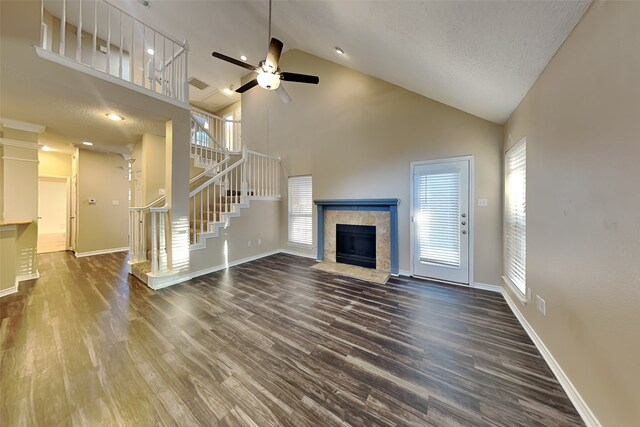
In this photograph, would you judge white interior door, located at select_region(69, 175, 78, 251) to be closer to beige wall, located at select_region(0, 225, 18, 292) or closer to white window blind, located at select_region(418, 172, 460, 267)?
beige wall, located at select_region(0, 225, 18, 292)

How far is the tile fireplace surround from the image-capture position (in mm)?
3948

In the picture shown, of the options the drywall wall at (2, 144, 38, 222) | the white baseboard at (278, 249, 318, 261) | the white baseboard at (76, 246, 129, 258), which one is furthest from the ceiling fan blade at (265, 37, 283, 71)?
the white baseboard at (76, 246, 129, 258)

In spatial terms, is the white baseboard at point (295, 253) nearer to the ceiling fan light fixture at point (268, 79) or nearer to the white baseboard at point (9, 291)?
the ceiling fan light fixture at point (268, 79)

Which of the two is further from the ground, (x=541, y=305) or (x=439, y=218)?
(x=439, y=218)

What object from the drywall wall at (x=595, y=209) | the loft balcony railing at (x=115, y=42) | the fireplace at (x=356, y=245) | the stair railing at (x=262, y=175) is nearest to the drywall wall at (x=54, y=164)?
the loft balcony railing at (x=115, y=42)

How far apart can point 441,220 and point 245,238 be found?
3.94 metres

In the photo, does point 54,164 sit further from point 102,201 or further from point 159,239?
point 159,239

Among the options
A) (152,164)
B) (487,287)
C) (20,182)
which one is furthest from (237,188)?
(487,287)

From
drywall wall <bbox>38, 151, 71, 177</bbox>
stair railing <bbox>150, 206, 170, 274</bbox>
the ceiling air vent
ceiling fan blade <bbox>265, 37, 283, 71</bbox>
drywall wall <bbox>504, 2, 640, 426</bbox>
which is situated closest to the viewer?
drywall wall <bbox>504, 2, 640, 426</bbox>

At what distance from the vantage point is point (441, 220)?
3574 millimetres

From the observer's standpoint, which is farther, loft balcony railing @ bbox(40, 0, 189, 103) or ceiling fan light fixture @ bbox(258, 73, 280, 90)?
loft balcony railing @ bbox(40, 0, 189, 103)

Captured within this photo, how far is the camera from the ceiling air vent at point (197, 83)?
6219mm

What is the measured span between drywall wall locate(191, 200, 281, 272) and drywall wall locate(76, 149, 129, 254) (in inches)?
158

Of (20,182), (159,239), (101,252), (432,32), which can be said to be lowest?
(101,252)
